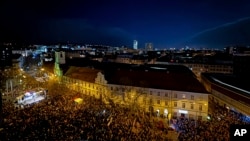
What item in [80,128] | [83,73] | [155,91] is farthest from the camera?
[83,73]

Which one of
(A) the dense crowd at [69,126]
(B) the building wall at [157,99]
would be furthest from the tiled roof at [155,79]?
(A) the dense crowd at [69,126]

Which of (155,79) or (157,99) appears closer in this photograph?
(157,99)

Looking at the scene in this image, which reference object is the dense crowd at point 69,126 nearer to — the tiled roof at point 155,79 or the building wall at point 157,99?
the building wall at point 157,99

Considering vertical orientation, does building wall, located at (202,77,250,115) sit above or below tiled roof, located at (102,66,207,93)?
below

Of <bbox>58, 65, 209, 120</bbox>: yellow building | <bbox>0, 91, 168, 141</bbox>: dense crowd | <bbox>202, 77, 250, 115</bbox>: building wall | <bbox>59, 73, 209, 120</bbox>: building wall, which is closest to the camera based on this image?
<bbox>0, 91, 168, 141</bbox>: dense crowd

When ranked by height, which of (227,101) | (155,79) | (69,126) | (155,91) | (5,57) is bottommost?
(227,101)

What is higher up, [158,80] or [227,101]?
[158,80]

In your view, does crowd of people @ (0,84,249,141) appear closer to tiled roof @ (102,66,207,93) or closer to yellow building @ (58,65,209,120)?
yellow building @ (58,65,209,120)

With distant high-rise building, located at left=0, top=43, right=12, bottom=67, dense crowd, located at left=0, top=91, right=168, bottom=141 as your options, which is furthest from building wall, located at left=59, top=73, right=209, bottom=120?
distant high-rise building, located at left=0, top=43, right=12, bottom=67

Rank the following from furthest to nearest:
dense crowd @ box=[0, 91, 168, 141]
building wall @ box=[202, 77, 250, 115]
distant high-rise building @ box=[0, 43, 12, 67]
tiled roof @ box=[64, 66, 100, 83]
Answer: distant high-rise building @ box=[0, 43, 12, 67], tiled roof @ box=[64, 66, 100, 83], building wall @ box=[202, 77, 250, 115], dense crowd @ box=[0, 91, 168, 141]

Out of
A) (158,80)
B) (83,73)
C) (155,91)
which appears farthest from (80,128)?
(83,73)

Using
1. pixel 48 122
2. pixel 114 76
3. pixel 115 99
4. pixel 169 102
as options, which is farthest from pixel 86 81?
pixel 48 122

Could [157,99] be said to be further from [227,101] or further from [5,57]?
[5,57]

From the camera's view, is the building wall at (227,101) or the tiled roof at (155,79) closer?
the building wall at (227,101)
